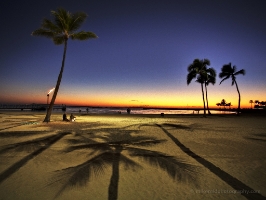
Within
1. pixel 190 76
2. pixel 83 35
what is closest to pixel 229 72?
pixel 190 76

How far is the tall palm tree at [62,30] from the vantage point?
16688mm

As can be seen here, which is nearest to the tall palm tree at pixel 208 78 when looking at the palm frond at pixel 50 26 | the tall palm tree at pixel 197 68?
the tall palm tree at pixel 197 68

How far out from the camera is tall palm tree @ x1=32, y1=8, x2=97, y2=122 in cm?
1669

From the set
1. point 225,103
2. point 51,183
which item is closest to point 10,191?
point 51,183

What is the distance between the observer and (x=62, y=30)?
17.6 metres

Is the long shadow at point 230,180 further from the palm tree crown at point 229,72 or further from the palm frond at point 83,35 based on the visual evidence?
the palm tree crown at point 229,72

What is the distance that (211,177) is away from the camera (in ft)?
15.9

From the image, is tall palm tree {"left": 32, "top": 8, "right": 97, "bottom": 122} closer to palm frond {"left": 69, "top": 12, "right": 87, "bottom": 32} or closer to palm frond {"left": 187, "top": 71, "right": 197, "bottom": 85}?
palm frond {"left": 69, "top": 12, "right": 87, "bottom": 32}

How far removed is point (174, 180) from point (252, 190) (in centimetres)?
192

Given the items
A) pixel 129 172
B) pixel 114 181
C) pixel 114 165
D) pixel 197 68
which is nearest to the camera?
pixel 114 181

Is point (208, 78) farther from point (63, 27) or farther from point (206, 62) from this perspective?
point (63, 27)

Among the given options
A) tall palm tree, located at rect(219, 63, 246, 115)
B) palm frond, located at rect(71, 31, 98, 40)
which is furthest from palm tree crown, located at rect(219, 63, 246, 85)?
palm frond, located at rect(71, 31, 98, 40)

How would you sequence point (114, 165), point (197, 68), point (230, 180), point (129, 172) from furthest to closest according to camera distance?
point (197, 68)
point (114, 165)
point (129, 172)
point (230, 180)

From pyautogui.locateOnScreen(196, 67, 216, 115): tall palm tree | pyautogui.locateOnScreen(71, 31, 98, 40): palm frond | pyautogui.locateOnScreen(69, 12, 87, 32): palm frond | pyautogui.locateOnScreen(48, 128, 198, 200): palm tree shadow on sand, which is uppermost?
pyautogui.locateOnScreen(69, 12, 87, 32): palm frond
